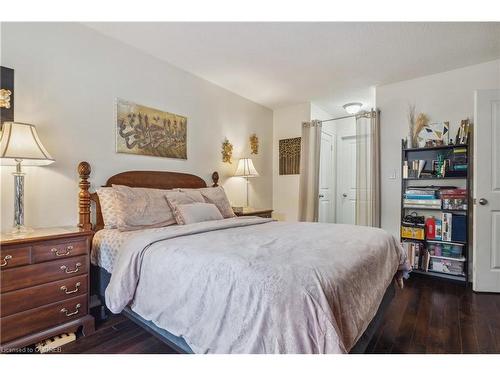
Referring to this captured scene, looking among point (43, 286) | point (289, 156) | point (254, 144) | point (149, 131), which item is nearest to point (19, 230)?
point (43, 286)

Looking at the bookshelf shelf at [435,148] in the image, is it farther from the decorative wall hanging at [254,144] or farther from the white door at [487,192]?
the decorative wall hanging at [254,144]

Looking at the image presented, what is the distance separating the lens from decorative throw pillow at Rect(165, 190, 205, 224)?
8.09 feet

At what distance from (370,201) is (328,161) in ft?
4.58

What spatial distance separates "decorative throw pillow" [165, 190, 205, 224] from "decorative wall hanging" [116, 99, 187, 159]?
57cm

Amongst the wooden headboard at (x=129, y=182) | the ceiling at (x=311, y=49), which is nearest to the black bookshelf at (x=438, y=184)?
the ceiling at (x=311, y=49)

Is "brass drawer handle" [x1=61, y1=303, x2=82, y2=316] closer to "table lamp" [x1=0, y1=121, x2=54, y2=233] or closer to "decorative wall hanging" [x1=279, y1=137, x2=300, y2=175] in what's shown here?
"table lamp" [x1=0, y1=121, x2=54, y2=233]

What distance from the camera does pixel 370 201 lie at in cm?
363

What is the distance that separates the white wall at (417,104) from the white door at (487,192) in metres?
0.47

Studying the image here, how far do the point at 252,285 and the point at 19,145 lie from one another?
5.83 feet

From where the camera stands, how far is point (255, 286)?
109 cm

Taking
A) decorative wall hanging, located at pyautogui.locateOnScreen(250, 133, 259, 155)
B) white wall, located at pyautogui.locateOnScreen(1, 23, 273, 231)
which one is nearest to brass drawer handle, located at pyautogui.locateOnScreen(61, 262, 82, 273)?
white wall, located at pyautogui.locateOnScreen(1, 23, 273, 231)
